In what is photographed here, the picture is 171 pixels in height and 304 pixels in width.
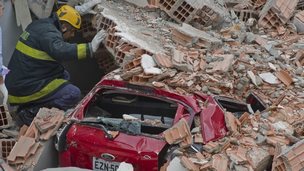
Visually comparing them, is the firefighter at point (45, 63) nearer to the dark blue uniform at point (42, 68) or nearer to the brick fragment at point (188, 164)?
the dark blue uniform at point (42, 68)

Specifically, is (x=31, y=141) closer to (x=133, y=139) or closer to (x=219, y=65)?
(x=133, y=139)

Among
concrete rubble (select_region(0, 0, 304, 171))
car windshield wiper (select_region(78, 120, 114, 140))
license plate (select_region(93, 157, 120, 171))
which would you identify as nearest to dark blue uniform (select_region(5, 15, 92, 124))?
concrete rubble (select_region(0, 0, 304, 171))

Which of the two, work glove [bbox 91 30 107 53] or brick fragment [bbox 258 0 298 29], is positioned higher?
brick fragment [bbox 258 0 298 29]

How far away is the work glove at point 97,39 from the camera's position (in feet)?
25.9

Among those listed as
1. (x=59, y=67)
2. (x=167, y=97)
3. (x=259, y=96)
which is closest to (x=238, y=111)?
(x=259, y=96)

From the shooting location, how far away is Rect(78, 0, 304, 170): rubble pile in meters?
6.14

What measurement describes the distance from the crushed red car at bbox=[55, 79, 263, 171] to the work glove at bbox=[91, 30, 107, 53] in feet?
3.77

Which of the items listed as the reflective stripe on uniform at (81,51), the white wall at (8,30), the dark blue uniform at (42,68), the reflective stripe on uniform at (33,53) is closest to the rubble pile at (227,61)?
the reflective stripe on uniform at (81,51)

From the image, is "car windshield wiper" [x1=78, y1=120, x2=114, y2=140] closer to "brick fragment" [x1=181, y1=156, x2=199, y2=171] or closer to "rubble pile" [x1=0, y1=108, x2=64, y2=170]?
"rubble pile" [x1=0, y1=108, x2=64, y2=170]

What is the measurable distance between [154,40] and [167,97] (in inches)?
68.5

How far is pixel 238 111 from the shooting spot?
276 inches

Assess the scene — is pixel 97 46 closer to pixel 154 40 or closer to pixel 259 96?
pixel 154 40

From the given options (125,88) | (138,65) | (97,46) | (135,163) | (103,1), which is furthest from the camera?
(103,1)

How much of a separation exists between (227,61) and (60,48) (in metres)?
2.05
